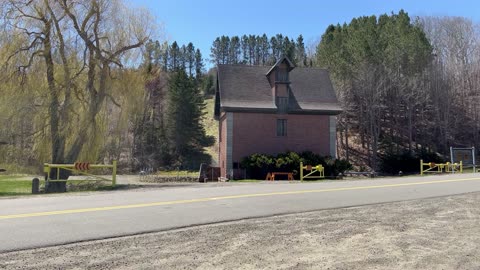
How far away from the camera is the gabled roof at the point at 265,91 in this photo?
3394 centimetres

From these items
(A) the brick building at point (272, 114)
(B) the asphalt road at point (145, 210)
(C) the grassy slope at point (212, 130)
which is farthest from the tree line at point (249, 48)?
(B) the asphalt road at point (145, 210)

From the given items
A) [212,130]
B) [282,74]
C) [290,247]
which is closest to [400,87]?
[282,74]

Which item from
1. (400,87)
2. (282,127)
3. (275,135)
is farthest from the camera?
(400,87)

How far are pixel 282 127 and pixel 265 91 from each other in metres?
3.43

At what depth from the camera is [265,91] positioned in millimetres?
35312

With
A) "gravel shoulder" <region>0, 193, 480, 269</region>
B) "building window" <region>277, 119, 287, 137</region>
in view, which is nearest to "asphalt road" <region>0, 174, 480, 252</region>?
"gravel shoulder" <region>0, 193, 480, 269</region>

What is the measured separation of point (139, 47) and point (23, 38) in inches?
241

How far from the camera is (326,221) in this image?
28.8 feet

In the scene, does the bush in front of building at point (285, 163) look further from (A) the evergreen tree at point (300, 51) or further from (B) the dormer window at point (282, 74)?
(A) the evergreen tree at point (300, 51)

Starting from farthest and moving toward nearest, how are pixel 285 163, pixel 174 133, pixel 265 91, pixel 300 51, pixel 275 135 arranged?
pixel 300 51 → pixel 174 133 → pixel 265 91 → pixel 275 135 → pixel 285 163

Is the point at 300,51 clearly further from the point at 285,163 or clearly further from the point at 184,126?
the point at 285,163

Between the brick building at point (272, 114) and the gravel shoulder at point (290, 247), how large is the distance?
2436 centimetres

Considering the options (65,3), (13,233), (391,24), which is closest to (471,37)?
(391,24)

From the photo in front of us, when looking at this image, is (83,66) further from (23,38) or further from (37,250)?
(37,250)
